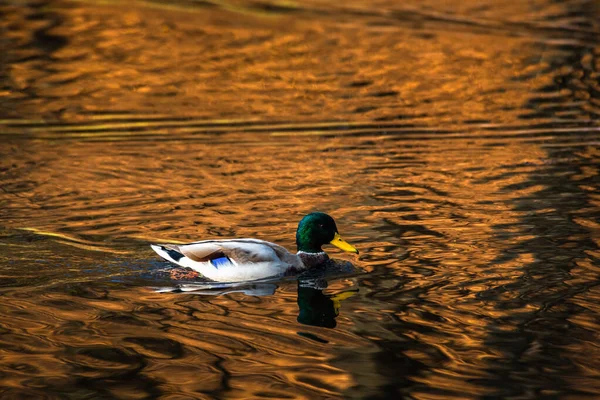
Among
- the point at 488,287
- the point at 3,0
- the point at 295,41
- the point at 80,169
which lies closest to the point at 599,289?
the point at 488,287

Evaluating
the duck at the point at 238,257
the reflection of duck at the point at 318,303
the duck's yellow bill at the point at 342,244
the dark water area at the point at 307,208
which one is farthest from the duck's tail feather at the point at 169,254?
the duck's yellow bill at the point at 342,244

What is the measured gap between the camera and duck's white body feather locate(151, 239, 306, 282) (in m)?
10.2

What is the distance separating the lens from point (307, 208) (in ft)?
42.0

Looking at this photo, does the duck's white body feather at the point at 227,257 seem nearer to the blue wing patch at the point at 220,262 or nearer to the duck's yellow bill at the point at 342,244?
the blue wing patch at the point at 220,262

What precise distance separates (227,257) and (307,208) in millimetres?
2713

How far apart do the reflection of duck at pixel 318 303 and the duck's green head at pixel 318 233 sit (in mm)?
373

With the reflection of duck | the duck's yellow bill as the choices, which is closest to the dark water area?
the reflection of duck

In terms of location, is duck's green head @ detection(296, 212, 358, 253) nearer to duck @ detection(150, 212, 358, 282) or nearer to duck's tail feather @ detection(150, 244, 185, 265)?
duck @ detection(150, 212, 358, 282)

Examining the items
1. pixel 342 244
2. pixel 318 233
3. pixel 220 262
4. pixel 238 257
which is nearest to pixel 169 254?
pixel 220 262

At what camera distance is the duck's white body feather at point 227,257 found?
400 inches

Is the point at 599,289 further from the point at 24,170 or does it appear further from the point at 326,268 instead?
the point at 24,170

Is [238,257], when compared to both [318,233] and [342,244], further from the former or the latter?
[342,244]

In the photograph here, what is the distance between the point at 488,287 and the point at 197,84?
12099mm

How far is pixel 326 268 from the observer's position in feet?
35.4
